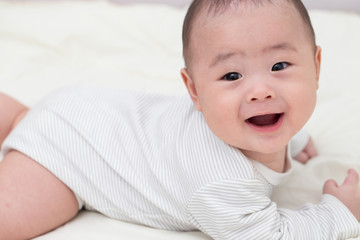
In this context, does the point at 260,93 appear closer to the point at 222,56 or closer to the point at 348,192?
the point at 222,56

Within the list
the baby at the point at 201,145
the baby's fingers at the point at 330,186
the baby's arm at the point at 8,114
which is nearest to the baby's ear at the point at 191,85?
the baby at the point at 201,145

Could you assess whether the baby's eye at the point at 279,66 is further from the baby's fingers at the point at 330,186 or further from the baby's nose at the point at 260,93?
the baby's fingers at the point at 330,186

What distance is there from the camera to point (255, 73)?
87cm

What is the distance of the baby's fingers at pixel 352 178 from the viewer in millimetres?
1104

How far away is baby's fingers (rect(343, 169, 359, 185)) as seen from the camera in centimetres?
110

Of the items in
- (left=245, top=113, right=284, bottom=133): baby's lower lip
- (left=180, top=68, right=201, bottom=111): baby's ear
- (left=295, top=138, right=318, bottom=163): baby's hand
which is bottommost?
(left=295, top=138, right=318, bottom=163): baby's hand

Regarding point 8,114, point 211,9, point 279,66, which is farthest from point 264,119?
point 8,114

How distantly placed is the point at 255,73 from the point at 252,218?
0.27m

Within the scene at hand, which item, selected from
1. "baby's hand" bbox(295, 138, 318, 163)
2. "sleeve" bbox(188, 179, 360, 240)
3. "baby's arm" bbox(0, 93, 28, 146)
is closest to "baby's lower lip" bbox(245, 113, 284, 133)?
"sleeve" bbox(188, 179, 360, 240)

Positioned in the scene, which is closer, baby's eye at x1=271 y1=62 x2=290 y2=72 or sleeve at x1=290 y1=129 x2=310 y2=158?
baby's eye at x1=271 y1=62 x2=290 y2=72

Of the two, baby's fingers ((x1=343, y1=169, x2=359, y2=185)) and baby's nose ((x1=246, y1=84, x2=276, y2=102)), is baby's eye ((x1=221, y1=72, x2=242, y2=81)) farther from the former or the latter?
baby's fingers ((x1=343, y1=169, x2=359, y2=185))

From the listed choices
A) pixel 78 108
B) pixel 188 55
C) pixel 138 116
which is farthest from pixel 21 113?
pixel 188 55

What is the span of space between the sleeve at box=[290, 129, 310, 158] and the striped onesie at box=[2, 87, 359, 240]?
0.13m

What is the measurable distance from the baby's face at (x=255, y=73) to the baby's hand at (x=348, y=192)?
0.24m
